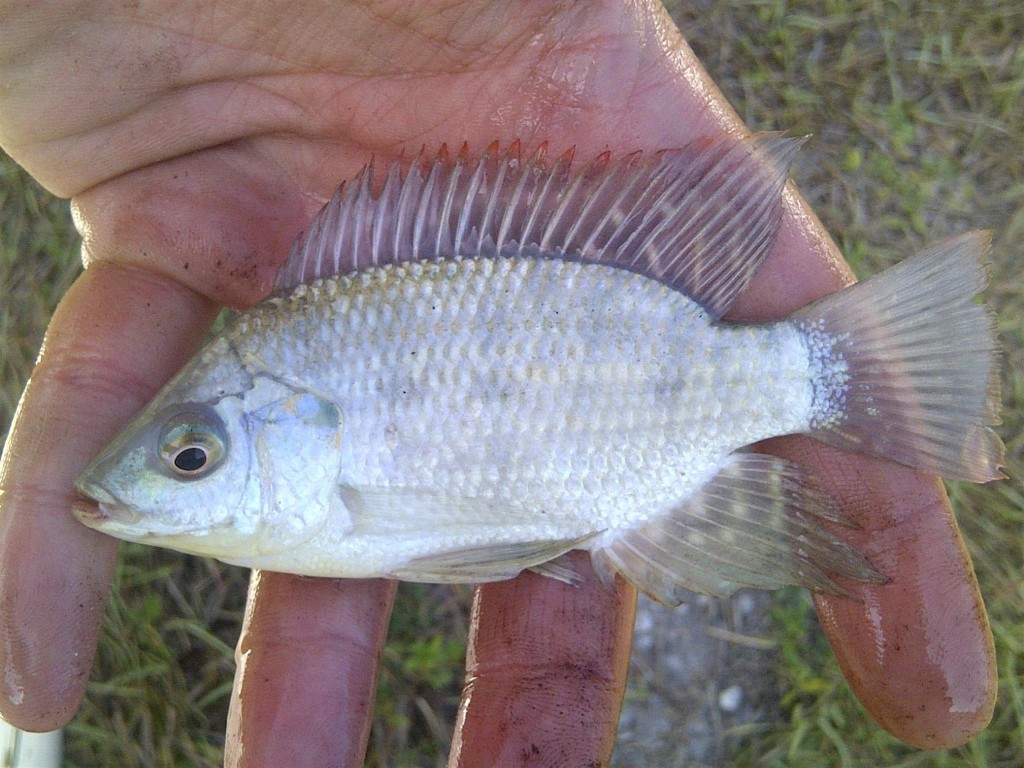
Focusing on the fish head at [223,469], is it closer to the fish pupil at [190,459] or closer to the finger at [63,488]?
the fish pupil at [190,459]

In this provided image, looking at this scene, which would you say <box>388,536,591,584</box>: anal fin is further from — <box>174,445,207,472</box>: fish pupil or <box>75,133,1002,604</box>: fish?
<box>174,445,207,472</box>: fish pupil

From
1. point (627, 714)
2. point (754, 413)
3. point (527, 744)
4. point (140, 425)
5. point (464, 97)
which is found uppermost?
point (464, 97)

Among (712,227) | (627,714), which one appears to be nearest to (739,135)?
(712,227)

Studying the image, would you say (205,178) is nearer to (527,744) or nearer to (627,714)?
(527,744)

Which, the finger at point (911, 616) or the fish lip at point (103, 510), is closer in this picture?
the fish lip at point (103, 510)

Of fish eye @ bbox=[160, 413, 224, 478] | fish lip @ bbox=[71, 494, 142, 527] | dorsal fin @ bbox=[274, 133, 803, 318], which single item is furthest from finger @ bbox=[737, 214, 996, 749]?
fish lip @ bbox=[71, 494, 142, 527]

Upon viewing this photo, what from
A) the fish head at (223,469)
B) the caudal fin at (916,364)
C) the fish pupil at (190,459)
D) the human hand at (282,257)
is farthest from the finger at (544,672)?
the fish pupil at (190,459)

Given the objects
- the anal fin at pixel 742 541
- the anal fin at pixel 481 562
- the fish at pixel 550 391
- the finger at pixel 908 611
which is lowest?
the finger at pixel 908 611

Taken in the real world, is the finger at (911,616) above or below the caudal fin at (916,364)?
below

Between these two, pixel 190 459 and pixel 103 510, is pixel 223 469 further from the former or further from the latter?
pixel 103 510
